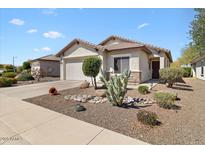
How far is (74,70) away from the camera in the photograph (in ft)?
59.7

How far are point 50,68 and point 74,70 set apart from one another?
461 inches

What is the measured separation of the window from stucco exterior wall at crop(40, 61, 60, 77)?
671 inches

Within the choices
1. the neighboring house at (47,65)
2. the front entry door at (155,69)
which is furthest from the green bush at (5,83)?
the front entry door at (155,69)

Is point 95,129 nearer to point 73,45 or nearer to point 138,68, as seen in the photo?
point 138,68

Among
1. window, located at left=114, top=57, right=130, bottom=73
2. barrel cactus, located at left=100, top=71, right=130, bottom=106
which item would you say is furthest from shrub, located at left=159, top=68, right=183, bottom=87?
barrel cactus, located at left=100, top=71, right=130, bottom=106

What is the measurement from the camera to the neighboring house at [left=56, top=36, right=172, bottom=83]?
13742 millimetres

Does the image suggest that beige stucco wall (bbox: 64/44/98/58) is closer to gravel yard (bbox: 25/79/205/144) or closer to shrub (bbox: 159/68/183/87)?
shrub (bbox: 159/68/183/87)

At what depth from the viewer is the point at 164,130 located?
4516mm

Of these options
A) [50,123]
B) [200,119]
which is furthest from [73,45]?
[200,119]

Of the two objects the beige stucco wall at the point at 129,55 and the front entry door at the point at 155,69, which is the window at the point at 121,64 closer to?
the beige stucco wall at the point at 129,55

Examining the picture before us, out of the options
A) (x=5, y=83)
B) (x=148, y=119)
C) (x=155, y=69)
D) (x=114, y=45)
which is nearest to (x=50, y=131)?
(x=148, y=119)
